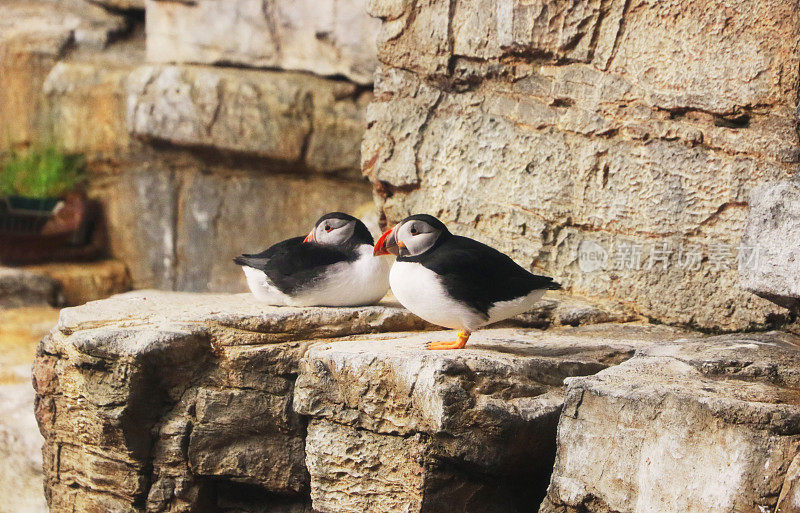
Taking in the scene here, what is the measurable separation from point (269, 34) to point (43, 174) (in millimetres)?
1986

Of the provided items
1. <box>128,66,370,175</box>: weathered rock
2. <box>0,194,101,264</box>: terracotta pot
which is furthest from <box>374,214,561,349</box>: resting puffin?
<box>0,194,101,264</box>: terracotta pot

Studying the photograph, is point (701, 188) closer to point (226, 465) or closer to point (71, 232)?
point (226, 465)

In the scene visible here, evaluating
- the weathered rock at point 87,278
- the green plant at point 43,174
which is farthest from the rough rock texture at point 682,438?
the green plant at point 43,174

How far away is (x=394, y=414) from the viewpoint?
10.8 ft

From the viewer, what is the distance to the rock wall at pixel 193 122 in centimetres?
659

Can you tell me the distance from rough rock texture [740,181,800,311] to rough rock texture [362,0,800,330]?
95cm

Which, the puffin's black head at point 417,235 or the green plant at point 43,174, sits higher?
the puffin's black head at point 417,235

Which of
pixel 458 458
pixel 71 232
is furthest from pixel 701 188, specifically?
pixel 71 232

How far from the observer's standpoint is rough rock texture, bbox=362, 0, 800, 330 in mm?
3916

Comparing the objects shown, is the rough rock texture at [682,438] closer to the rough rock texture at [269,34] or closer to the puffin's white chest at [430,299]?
the puffin's white chest at [430,299]

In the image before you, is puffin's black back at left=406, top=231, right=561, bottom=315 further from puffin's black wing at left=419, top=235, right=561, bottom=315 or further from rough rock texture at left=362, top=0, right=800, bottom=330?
rough rock texture at left=362, top=0, right=800, bottom=330

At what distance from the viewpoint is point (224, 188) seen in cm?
687

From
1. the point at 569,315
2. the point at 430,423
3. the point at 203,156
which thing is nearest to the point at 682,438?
the point at 430,423

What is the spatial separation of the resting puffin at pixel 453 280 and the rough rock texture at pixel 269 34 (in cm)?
321
